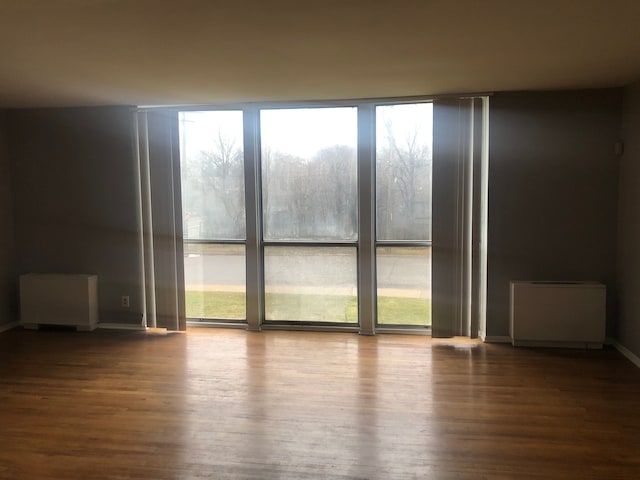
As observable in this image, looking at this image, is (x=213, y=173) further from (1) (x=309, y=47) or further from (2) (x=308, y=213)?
(1) (x=309, y=47)

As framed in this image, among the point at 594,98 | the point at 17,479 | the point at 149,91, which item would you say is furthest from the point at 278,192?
the point at 17,479

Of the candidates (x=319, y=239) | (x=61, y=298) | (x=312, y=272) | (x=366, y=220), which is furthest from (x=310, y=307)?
(x=61, y=298)

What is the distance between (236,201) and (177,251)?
0.82 m

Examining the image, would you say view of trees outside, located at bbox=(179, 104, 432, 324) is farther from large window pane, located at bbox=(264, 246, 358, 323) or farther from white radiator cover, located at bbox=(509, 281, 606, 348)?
white radiator cover, located at bbox=(509, 281, 606, 348)

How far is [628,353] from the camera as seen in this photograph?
460cm

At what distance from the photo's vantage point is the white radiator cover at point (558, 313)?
15.6 feet

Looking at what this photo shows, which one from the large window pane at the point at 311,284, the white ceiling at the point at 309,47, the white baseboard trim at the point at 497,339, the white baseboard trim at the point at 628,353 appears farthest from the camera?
the large window pane at the point at 311,284

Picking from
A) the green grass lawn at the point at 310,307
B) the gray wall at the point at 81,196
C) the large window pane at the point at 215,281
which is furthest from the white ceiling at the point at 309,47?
the green grass lawn at the point at 310,307

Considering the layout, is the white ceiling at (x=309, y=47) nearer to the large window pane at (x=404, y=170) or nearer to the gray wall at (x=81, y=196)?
the large window pane at (x=404, y=170)

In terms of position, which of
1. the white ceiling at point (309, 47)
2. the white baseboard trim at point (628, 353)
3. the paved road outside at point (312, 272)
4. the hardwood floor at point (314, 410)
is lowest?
the hardwood floor at point (314, 410)

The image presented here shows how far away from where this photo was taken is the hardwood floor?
294cm

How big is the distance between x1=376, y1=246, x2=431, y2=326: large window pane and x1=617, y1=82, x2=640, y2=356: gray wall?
1.74 m

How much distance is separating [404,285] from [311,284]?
38.8 inches

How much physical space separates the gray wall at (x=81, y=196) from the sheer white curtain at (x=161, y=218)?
0.14 meters
